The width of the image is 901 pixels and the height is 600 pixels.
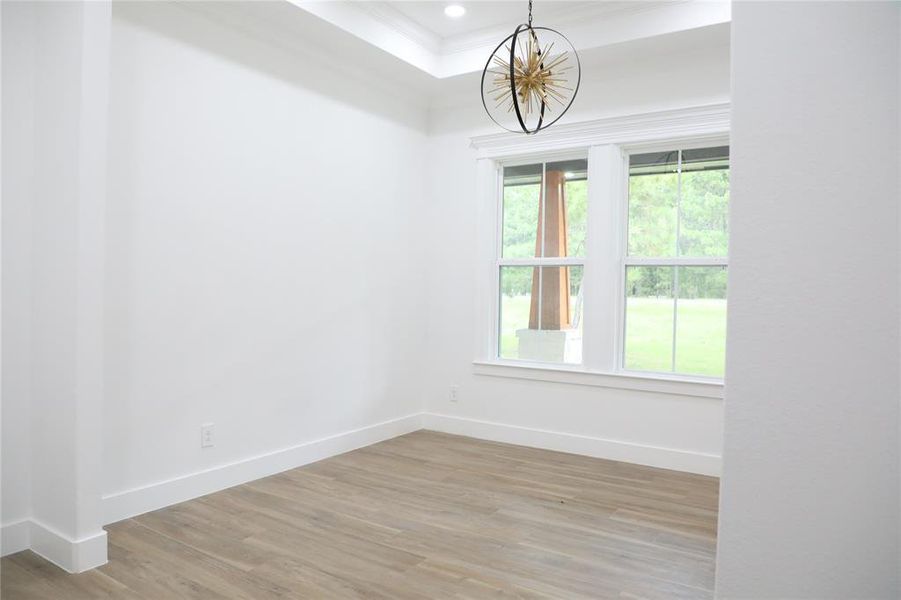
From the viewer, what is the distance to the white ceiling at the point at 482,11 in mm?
4014

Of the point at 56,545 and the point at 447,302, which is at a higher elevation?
the point at 447,302

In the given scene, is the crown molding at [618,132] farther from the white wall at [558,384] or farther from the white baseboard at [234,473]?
the white baseboard at [234,473]

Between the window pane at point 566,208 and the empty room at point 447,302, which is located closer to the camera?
the empty room at point 447,302

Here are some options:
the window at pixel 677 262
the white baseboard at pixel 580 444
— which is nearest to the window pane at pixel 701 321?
the window at pixel 677 262

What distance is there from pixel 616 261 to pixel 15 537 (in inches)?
148

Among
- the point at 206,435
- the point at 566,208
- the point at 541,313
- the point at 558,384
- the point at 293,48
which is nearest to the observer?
the point at 206,435

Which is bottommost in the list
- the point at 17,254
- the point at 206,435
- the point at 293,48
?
the point at 206,435

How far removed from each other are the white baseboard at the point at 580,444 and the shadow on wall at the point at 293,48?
2.50 metres

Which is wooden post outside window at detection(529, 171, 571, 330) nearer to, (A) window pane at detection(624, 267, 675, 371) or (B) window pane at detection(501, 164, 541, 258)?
(B) window pane at detection(501, 164, 541, 258)

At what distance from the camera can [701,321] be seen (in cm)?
420

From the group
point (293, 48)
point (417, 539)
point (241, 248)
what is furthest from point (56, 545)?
point (293, 48)

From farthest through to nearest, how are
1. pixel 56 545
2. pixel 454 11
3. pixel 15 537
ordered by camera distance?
pixel 454 11 → pixel 15 537 → pixel 56 545

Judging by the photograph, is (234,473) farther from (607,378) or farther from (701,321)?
(701,321)

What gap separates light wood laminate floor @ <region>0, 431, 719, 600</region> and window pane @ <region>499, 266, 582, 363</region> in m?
1.01
